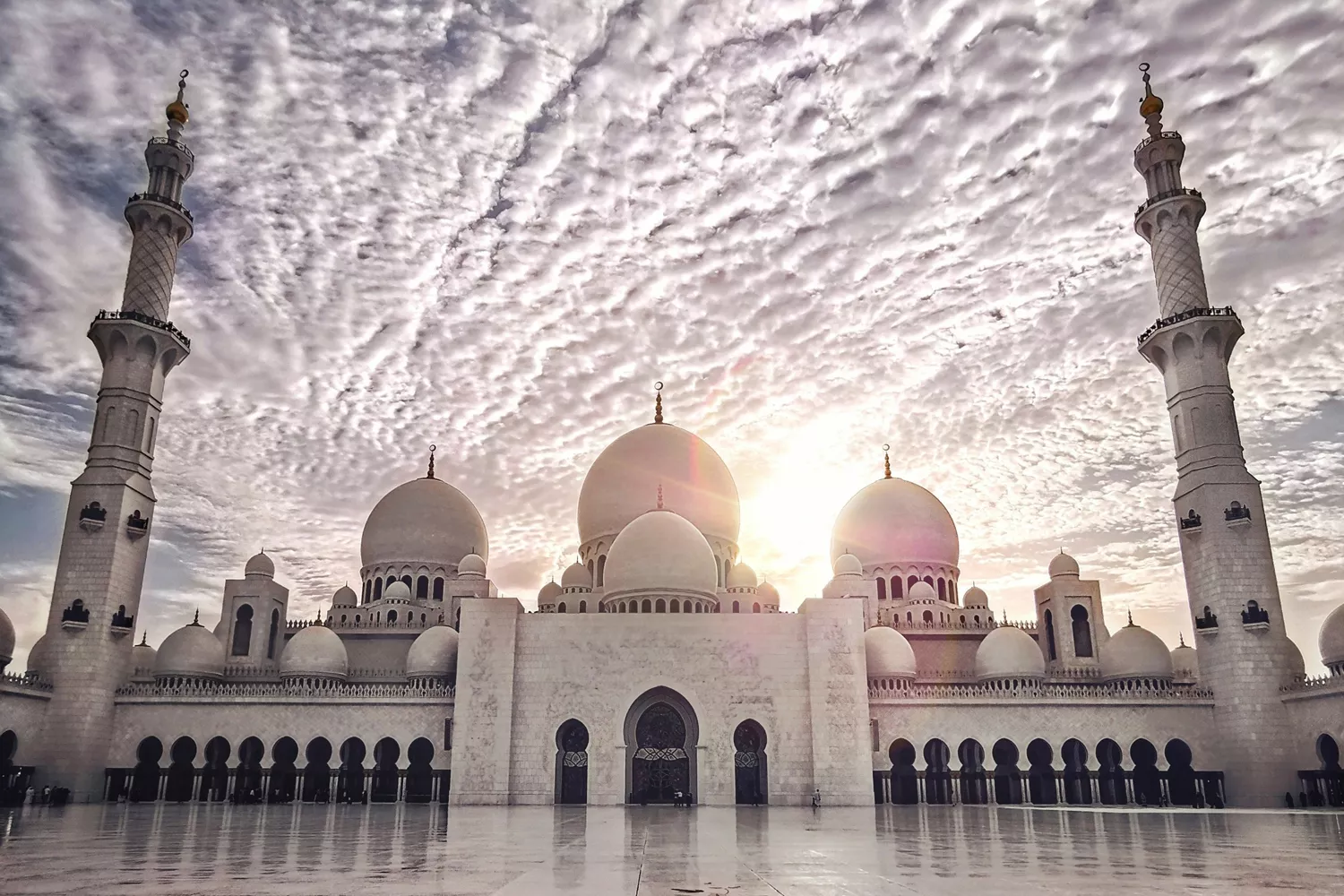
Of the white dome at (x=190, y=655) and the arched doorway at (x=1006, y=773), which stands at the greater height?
the white dome at (x=190, y=655)

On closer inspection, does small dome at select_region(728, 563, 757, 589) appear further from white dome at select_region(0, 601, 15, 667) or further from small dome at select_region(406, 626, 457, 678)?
white dome at select_region(0, 601, 15, 667)

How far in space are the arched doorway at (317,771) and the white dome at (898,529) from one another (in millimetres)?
21435

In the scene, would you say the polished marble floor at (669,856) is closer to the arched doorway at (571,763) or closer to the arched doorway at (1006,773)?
the arched doorway at (571,763)

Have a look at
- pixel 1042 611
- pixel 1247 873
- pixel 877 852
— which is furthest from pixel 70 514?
A: pixel 1042 611

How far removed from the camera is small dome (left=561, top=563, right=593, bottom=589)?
116ft

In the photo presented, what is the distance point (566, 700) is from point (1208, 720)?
65.1 feet

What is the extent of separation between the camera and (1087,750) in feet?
93.4

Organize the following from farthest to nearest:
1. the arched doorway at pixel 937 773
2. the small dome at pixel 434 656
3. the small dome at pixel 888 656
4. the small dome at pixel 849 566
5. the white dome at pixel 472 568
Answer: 1. the white dome at pixel 472 568
2. the small dome at pixel 849 566
3. the small dome at pixel 434 656
4. the small dome at pixel 888 656
5. the arched doorway at pixel 937 773

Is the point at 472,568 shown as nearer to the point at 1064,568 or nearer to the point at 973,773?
the point at 973,773

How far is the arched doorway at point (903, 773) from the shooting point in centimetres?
2866

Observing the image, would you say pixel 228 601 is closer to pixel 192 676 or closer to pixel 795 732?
pixel 192 676

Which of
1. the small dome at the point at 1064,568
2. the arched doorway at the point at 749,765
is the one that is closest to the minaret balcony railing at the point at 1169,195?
the small dome at the point at 1064,568

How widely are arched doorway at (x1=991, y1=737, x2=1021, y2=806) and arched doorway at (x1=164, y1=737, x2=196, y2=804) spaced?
2545 centimetres

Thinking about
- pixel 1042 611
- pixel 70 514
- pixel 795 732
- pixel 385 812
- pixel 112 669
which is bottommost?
pixel 385 812
